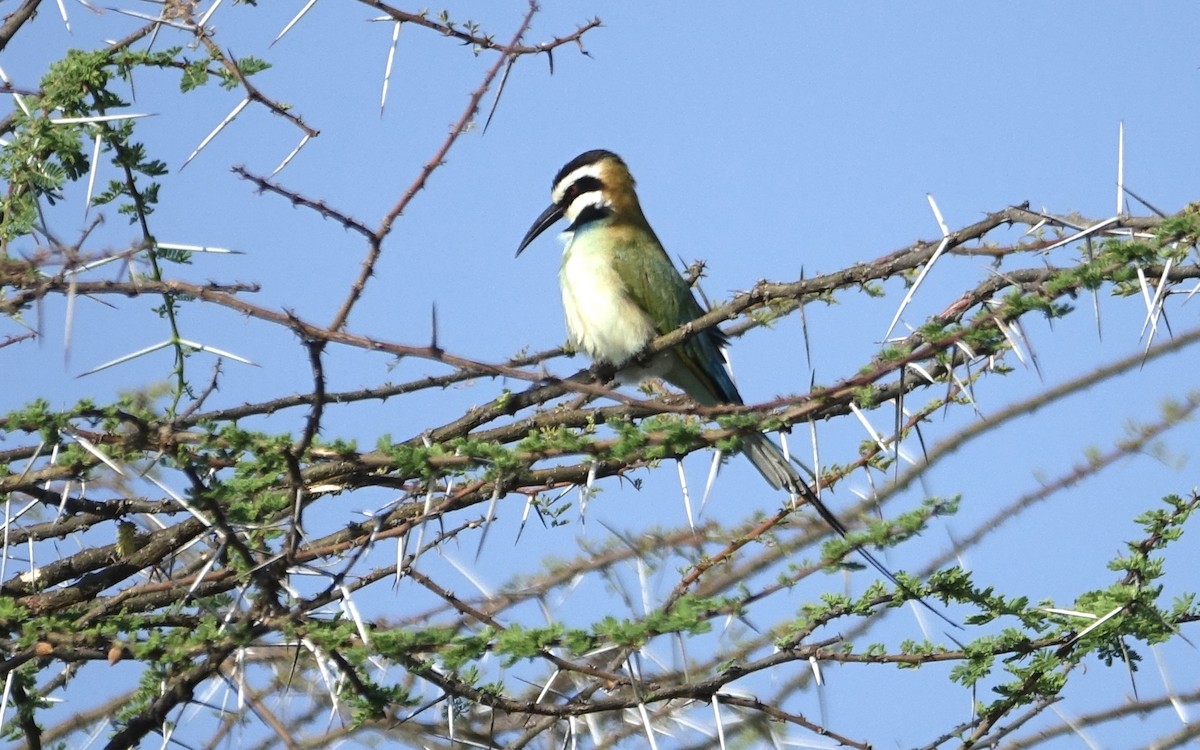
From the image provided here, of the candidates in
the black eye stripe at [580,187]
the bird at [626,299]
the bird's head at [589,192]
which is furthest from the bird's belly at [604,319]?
the black eye stripe at [580,187]

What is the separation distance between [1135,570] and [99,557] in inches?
95.4

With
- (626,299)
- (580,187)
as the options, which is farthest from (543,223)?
(626,299)

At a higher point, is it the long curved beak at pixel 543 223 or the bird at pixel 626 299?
the long curved beak at pixel 543 223

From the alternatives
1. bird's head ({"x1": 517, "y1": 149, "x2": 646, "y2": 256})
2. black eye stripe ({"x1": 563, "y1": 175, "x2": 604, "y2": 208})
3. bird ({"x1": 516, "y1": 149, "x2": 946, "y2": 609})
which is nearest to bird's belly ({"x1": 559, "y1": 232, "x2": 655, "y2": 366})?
bird ({"x1": 516, "y1": 149, "x2": 946, "y2": 609})

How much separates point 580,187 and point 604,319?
3.79ft

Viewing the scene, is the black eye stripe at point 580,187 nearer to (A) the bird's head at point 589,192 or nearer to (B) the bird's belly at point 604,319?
(A) the bird's head at point 589,192

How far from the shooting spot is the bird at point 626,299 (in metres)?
5.06

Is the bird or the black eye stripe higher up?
the black eye stripe

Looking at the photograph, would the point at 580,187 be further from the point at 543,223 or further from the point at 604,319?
the point at 604,319

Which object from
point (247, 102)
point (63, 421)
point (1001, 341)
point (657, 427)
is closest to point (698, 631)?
point (657, 427)

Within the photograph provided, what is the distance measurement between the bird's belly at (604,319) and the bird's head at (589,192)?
0.62 m

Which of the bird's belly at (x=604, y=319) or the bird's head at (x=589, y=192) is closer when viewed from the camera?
the bird's belly at (x=604, y=319)

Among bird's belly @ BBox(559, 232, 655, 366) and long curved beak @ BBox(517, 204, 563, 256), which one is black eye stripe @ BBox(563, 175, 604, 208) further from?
bird's belly @ BBox(559, 232, 655, 366)

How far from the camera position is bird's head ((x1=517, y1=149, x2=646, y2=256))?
6.04 m
